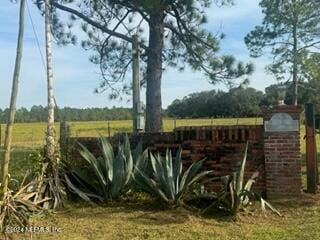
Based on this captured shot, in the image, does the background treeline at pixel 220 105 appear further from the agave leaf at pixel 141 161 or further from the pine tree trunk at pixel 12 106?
the pine tree trunk at pixel 12 106

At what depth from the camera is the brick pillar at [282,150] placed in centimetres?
778

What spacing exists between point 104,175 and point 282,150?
2.82 meters

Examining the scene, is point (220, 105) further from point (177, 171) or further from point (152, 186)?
point (152, 186)

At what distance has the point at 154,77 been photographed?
1312 centimetres

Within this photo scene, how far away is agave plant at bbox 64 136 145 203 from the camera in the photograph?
7.47 m

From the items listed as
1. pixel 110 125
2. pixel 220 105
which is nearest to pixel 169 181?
pixel 110 125

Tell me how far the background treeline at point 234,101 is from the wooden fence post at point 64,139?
6.17 meters

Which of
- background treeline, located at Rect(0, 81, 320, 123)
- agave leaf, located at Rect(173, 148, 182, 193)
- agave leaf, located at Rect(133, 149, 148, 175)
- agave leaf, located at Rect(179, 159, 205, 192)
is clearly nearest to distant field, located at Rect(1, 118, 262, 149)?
background treeline, located at Rect(0, 81, 320, 123)

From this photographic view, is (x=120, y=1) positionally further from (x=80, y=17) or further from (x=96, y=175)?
(x=96, y=175)

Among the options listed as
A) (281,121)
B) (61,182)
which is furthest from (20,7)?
(281,121)

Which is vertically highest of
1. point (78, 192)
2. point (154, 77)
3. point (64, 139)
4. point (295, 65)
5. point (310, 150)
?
point (295, 65)

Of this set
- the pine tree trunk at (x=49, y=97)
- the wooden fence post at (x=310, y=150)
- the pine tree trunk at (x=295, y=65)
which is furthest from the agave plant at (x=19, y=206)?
the pine tree trunk at (x=295, y=65)

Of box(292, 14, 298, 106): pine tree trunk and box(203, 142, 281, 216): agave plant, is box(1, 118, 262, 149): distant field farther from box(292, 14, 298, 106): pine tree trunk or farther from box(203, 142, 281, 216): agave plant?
box(203, 142, 281, 216): agave plant

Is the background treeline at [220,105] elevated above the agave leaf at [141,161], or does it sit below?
above
